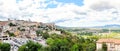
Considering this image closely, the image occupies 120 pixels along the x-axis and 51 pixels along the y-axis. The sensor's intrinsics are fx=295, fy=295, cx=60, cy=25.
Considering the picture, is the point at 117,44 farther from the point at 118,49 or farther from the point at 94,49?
the point at 94,49

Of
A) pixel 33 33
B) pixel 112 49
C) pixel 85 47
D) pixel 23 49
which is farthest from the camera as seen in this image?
pixel 33 33

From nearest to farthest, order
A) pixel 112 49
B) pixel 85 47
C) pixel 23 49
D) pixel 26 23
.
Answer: pixel 23 49
pixel 85 47
pixel 112 49
pixel 26 23

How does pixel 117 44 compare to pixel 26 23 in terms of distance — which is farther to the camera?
pixel 26 23

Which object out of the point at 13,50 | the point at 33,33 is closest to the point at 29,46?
the point at 13,50

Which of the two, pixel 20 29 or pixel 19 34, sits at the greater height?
pixel 19 34

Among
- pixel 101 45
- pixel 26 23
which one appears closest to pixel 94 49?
pixel 101 45

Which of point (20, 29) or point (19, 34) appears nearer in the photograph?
point (19, 34)

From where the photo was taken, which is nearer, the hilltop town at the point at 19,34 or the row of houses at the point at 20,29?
the hilltop town at the point at 19,34

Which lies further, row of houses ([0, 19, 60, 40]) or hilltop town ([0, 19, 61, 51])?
row of houses ([0, 19, 60, 40])

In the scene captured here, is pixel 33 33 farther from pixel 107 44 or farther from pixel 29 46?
pixel 29 46
